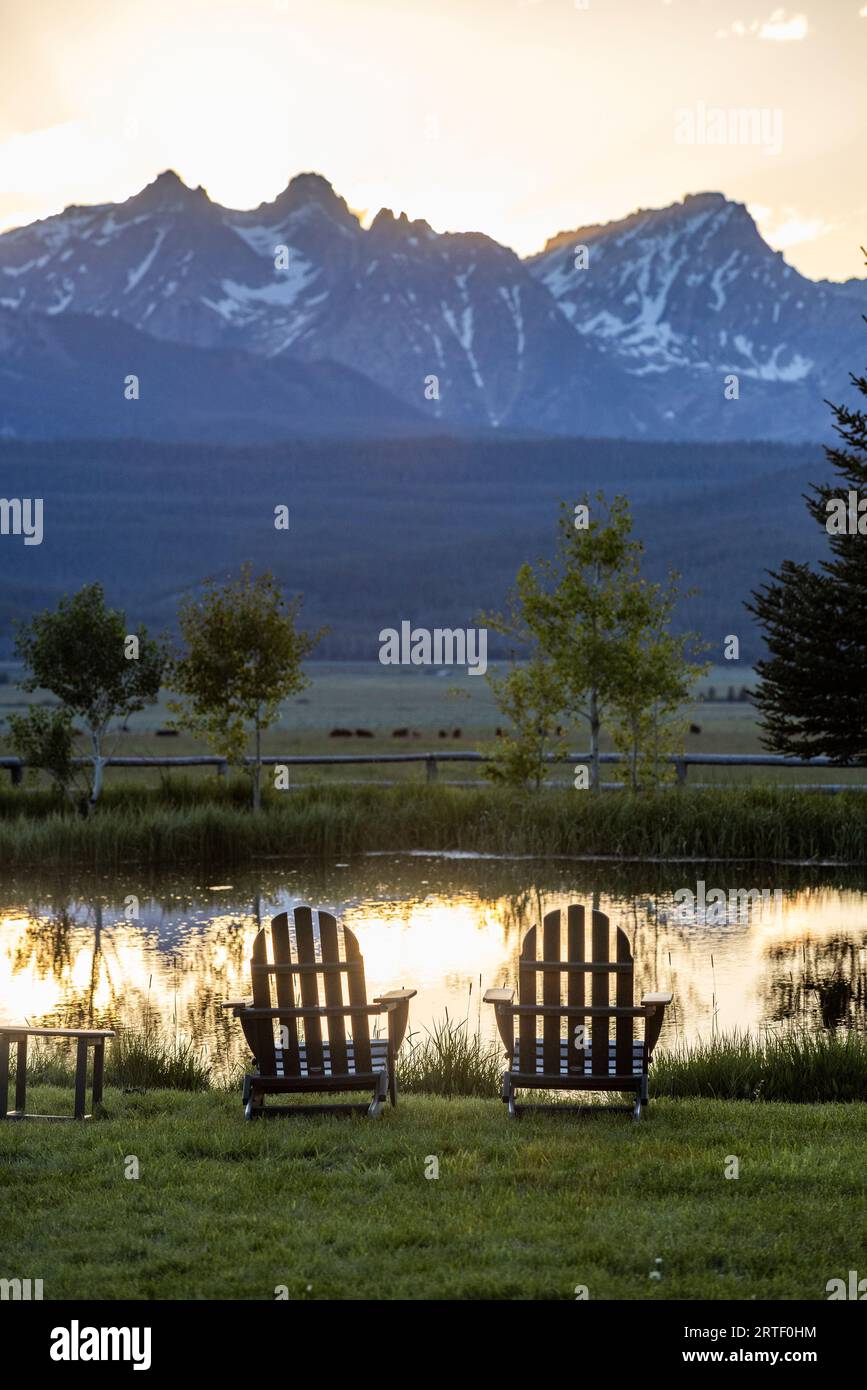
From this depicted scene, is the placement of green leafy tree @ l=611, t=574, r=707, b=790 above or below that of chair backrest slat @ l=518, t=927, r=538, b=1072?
above

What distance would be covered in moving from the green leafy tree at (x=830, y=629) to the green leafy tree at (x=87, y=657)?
9.53m

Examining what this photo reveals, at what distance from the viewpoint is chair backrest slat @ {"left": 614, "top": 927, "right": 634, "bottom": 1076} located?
30.8 ft

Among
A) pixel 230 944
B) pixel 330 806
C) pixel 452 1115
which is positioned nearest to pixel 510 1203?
pixel 452 1115

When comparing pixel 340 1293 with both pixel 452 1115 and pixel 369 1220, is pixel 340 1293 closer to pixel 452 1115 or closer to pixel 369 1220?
pixel 369 1220

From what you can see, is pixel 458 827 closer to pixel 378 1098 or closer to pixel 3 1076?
pixel 378 1098

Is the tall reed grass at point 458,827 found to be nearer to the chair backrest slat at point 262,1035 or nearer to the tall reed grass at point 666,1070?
the tall reed grass at point 666,1070

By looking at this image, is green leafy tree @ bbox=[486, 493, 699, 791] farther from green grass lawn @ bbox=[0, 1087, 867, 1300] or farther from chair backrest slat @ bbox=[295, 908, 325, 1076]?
green grass lawn @ bbox=[0, 1087, 867, 1300]

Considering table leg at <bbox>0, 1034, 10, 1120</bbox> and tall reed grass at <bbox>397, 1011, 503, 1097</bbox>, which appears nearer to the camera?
table leg at <bbox>0, 1034, 10, 1120</bbox>

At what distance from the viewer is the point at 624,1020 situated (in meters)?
9.41

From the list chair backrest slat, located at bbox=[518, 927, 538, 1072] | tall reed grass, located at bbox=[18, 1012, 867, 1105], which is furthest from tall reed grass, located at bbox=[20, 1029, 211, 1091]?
chair backrest slat, located at bbox=[518, 927, 538, 1072]

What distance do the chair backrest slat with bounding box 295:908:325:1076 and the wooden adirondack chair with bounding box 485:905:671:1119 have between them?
0.98 meters

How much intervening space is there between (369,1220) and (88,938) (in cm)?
1145

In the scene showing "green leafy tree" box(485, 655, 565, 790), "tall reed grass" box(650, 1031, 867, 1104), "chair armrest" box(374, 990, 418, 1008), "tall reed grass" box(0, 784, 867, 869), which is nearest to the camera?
"chair armrest" box(374, 990, 418, 1008)

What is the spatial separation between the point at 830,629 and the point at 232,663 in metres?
9.74
